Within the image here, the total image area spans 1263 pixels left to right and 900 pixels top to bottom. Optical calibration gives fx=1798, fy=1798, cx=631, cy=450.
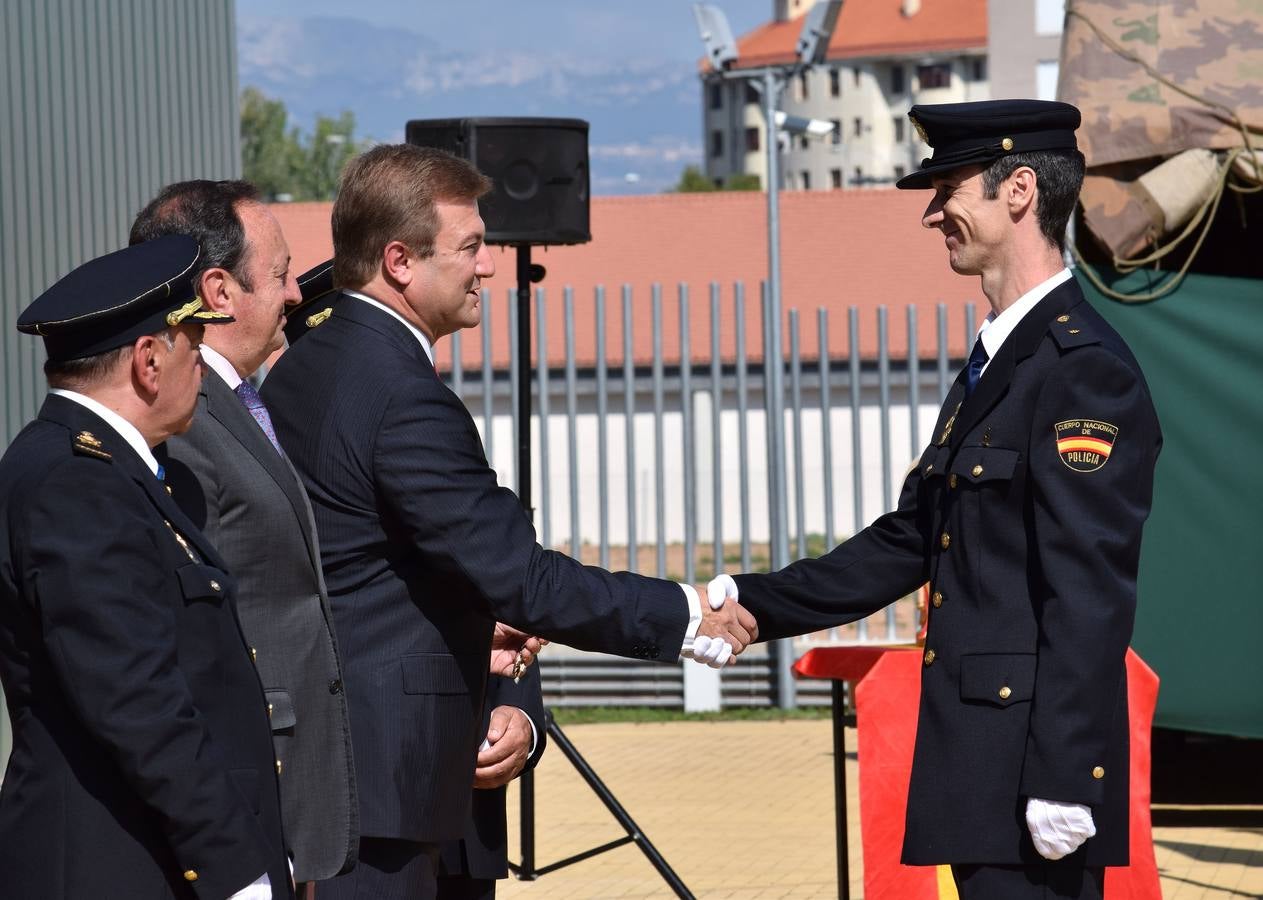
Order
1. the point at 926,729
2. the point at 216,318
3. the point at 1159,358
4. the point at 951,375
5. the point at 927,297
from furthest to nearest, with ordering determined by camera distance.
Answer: the point at 927,297, the point at 951,375, the point at 1159,358, the point at 926,729, the point at 216,318

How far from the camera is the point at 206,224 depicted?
3.26 meters

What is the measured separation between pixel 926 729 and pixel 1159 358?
13.6 ft

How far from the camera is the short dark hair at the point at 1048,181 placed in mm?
3307

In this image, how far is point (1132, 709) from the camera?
4984 millimetres

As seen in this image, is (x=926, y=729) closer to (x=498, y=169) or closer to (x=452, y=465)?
(x=452, y=465)

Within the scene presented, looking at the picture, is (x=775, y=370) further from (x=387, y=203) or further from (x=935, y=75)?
(x=935, y=75)

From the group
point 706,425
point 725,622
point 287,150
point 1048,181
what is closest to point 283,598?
point 725,622

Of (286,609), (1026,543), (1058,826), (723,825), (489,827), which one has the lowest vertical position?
(723,825)

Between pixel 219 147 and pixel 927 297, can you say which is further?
pixel 927 297

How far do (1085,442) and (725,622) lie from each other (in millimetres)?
1084

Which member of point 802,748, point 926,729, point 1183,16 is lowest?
point 802,748

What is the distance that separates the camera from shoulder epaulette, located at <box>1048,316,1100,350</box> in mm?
3162

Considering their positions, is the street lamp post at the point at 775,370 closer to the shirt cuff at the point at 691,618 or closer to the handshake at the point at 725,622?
the handshake at the point at 725,622

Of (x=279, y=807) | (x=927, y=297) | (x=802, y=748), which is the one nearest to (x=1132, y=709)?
(x=279, y=807)
